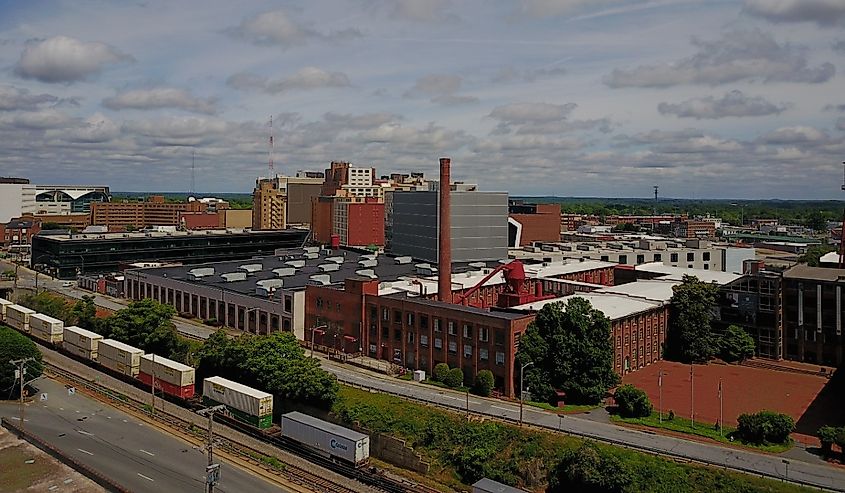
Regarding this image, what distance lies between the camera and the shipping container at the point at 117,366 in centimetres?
7088

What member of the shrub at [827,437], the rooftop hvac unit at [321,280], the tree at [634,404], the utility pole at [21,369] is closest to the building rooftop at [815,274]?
the shrub at [827,437]

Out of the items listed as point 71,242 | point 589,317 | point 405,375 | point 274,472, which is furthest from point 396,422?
point 71,242

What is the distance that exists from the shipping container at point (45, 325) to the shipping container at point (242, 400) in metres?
34.9

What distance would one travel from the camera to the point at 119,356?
72938 millimetres

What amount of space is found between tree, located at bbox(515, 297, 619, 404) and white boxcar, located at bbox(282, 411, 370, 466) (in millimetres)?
18016

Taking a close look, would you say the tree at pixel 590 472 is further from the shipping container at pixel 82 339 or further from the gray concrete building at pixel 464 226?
the gray concrete building at pixel 464 226

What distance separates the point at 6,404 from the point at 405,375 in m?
37.6

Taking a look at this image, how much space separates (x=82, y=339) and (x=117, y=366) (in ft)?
31.3

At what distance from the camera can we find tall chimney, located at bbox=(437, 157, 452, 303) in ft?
270

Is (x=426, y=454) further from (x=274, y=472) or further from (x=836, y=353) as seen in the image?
(x=836, y=353)

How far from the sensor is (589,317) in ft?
209

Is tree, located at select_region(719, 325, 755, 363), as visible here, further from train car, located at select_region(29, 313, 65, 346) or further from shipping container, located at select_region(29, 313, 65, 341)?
shipping container, located at select_region(29, 313, 65, 341)

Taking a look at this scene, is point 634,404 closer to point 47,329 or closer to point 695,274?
point 695,274

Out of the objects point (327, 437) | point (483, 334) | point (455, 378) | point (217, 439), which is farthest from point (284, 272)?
point (327, 437)
